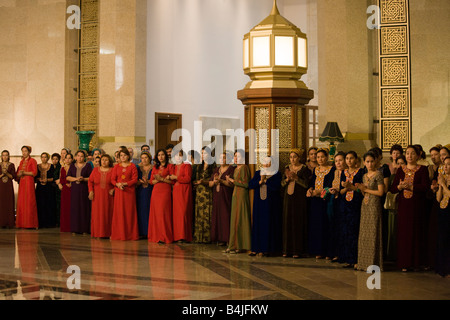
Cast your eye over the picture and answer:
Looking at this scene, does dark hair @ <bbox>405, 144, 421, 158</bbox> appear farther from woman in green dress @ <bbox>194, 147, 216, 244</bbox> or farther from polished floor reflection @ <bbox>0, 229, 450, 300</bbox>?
woman in green dress @ <bbox>194, 147, 216, 244</bbox>

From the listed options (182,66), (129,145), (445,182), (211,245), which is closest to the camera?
(445,182)

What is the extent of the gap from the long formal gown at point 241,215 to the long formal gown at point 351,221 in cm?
146

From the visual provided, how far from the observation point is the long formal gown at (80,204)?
1053 centimetres

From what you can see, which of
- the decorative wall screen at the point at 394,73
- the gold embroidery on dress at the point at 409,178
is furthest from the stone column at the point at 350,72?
the gold embroidery on dress at the point at 409,178

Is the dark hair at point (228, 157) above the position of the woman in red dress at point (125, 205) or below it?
above

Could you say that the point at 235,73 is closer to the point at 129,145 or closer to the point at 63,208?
the point at 129,145

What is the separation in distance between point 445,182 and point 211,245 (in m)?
3.72

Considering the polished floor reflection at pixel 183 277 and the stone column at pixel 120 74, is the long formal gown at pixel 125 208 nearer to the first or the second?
the polished floor reflection at pixel 183 277

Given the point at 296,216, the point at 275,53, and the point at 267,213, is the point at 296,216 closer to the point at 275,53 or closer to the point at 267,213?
the point at 267,213

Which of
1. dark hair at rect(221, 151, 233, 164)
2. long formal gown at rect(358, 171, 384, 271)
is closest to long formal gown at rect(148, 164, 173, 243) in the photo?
dark hair at rect(221, 151, 233, 164)

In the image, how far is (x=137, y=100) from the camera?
13680 millimetres

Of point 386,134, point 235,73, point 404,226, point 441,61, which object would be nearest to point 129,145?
point 235,73

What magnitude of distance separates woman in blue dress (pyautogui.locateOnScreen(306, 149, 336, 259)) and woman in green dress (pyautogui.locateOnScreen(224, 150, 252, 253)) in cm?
85

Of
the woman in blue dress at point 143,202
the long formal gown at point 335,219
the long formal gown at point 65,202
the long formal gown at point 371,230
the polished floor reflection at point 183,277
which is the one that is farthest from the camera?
the long formal gown at point 65,202
